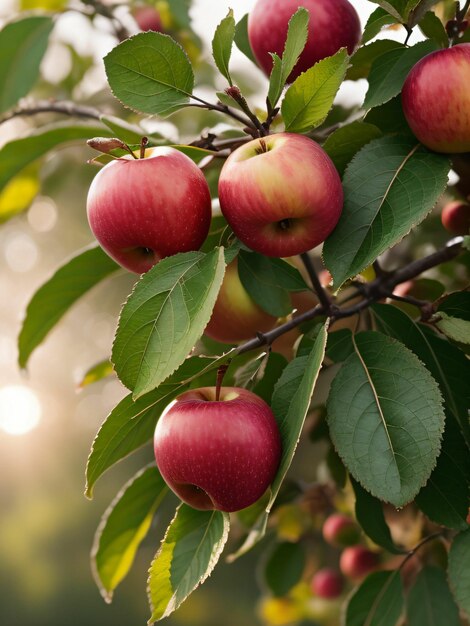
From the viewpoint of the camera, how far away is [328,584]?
1.59 metres

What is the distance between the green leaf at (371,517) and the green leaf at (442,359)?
120mm

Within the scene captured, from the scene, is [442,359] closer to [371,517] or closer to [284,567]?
[371,517]

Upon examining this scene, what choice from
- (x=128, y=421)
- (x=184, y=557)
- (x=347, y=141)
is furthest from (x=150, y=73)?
(x=184, y=557)

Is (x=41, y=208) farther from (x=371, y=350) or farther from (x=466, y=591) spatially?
(x=466, y=591)

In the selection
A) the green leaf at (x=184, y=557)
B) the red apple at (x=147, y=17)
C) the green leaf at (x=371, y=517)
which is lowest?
the green leaf at (x=371, y=517)

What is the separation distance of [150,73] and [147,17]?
93 cm

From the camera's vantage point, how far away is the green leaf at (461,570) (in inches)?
24.7

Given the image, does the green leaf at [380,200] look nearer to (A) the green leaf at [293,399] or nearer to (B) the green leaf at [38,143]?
(A) the green leaf at [293,399]

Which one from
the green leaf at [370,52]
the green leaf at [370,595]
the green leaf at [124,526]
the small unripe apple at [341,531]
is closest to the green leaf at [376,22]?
the green leaf at [370,52]

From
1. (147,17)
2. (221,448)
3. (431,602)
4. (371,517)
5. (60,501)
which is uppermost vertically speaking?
(147,17)

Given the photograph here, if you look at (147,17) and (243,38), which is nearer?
(243,38)

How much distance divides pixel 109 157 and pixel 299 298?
32 cm

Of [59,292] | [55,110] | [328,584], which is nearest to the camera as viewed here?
[59,292]

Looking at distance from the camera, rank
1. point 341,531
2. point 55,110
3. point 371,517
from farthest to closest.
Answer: point 341,531 < point 55,110 < point 371,517
